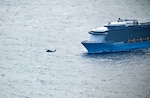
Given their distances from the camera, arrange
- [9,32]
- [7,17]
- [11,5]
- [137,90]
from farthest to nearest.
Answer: [11,5] < [7,17] < [9,32] < [137,90]

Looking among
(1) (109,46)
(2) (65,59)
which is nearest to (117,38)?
(1) (109,46)

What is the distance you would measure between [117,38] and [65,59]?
11.1 ft

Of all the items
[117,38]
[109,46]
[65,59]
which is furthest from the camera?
[117,38]

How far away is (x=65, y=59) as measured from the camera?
21.4m

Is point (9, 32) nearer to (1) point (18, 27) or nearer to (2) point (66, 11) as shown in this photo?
(1) point (18, 27)

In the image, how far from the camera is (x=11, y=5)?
39.9 m

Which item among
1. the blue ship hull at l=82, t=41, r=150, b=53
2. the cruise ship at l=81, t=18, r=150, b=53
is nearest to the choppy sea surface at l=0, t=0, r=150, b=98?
A: the blue ship hull at l=82, t=41, r=150, b=53

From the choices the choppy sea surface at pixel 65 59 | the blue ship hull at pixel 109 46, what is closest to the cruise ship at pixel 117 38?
the blue ship hull at pixel 109 46

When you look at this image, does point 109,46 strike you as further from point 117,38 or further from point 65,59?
point 65,59

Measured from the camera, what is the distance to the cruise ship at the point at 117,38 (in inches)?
864

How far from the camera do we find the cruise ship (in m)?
22.0

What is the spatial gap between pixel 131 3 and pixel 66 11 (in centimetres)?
664

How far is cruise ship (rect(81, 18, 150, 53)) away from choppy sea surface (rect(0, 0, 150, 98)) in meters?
0.42

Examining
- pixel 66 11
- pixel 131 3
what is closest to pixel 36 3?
pixel 66 11
